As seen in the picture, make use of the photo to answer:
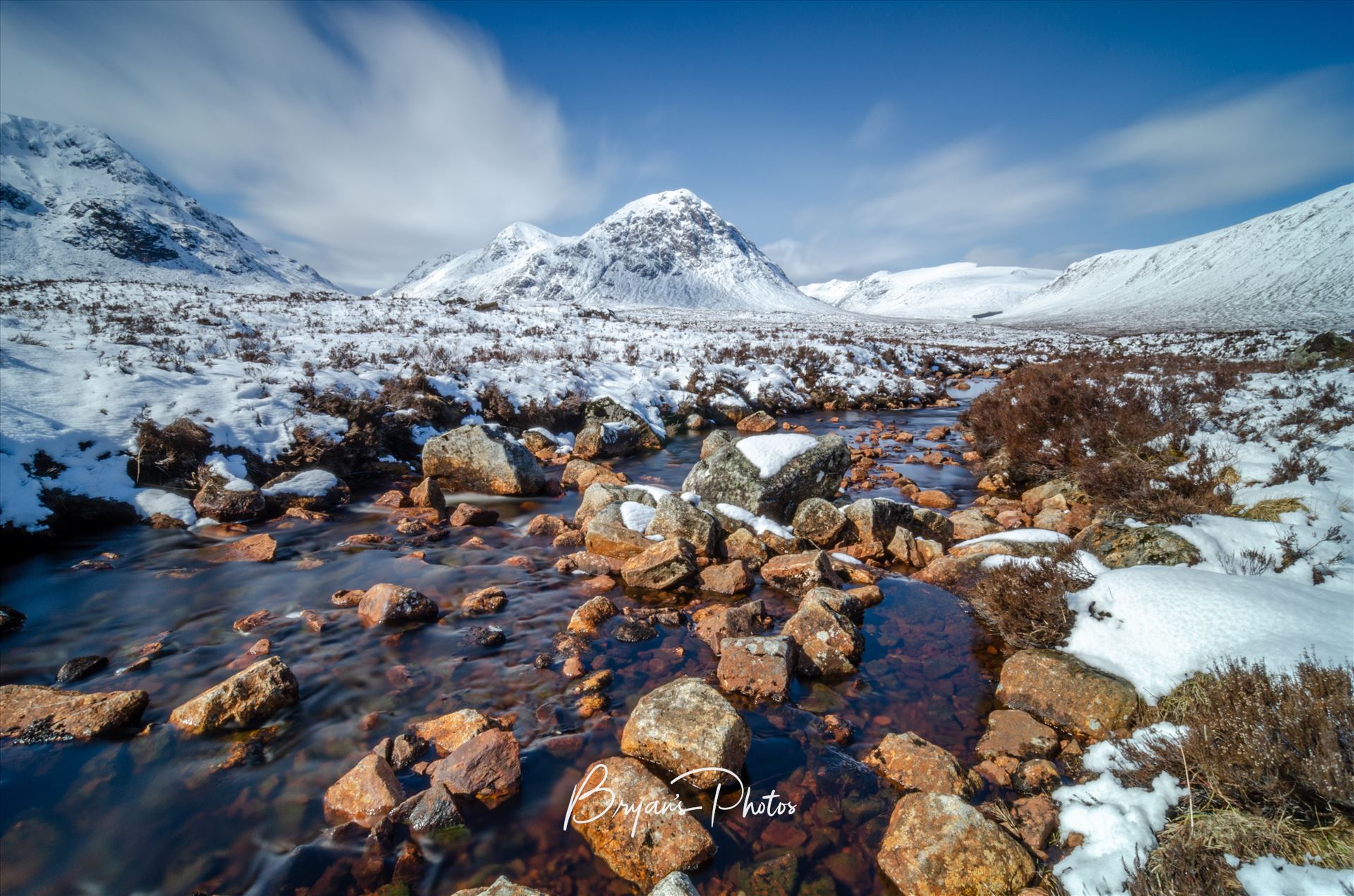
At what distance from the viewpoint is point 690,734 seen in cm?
384

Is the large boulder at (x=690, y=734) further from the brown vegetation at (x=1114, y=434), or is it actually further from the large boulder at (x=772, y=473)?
the brown vegetation at (x=1114, y=434)

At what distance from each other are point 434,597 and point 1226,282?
14883cm

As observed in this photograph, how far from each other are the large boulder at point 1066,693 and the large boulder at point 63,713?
25.1 ft

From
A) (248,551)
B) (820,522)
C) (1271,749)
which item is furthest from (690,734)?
(248,551)

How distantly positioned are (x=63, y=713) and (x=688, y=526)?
6.34 meters

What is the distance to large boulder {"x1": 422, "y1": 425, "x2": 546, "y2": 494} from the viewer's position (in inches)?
412

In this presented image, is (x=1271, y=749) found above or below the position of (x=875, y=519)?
above

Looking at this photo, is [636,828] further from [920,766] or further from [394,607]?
[394,607]

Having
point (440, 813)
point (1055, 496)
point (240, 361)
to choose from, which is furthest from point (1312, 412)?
point (240, 361)

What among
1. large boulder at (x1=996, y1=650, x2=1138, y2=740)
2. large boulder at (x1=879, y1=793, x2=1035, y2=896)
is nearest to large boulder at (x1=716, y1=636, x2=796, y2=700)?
large boulder at (x1=879, y1=793, x2=1035, y2=896)

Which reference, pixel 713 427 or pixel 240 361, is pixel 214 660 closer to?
pixel 240 361

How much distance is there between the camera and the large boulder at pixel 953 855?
2.96m

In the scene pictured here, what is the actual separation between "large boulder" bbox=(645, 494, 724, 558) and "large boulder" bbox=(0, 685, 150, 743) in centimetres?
550

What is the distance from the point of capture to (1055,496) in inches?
353
